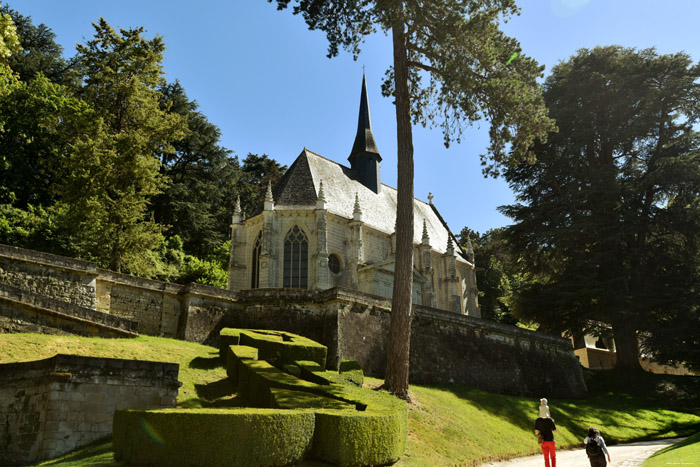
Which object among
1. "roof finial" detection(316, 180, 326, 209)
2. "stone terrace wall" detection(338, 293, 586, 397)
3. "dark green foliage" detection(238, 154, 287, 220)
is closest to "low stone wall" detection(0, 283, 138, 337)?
"stone terrace wall" detection(338, 293, 586, 397)

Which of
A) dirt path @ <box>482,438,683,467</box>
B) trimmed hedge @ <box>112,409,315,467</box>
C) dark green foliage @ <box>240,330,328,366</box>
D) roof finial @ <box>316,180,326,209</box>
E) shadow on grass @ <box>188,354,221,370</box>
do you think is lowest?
dirt path @ <box>482,438,683,467</box>

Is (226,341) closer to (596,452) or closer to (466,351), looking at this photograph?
(596,452)

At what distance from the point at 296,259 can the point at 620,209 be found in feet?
59.5

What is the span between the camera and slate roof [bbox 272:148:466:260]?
96.3 ft

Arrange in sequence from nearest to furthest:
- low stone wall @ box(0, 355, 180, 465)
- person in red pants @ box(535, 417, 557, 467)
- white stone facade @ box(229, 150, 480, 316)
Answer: low stone wall @ box(0, 355, 180, 465)
person in red pants @ box(535, 417, 557, 467)
white stone facade @ box(229, 150, 480, 316)

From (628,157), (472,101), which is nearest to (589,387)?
(628,157)

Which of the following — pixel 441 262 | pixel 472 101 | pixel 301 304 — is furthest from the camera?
pixel 441 262

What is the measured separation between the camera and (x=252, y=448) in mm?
6766

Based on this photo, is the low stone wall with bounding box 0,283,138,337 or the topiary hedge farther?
the low stone wall with bounding box 0,283,138,337

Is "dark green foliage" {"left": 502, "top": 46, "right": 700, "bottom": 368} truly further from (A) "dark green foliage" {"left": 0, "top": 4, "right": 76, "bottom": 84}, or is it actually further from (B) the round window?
(A) "dark green foliage" {"left": 0, "top": 4, "right": 76, "bottom": 84}

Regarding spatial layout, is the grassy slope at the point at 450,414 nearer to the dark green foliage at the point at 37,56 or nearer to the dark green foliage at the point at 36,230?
the dark green foliage at the point at 36,230

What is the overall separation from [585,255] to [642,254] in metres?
2.78

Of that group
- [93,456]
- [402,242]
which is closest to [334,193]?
[402,242]

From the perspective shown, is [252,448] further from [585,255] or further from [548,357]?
[585,255]
